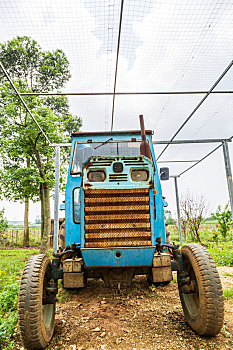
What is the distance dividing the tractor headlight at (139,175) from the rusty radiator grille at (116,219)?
0.15 metres

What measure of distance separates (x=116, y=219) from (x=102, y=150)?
1876 mm

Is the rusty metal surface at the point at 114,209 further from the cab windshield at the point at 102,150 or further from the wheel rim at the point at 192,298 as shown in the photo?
the cab windshield at the point at 102,150

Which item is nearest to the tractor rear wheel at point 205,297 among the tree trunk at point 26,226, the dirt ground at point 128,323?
the dirt ground at point 128,323

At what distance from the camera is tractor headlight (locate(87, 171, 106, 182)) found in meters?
2.84

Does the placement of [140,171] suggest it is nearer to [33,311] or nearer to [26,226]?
[33,311]

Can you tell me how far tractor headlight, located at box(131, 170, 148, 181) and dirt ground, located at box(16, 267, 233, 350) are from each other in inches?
66.4

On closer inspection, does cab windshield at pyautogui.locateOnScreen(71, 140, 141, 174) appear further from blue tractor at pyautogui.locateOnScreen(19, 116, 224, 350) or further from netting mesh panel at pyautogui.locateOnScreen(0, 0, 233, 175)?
netting mesh panel at pyautogui.locateOnScreen(0, 0, 233, 175)

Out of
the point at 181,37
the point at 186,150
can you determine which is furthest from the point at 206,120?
the point at 181,37

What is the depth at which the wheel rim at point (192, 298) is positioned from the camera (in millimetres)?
2890

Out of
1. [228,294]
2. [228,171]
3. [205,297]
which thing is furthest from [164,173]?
[228,171]

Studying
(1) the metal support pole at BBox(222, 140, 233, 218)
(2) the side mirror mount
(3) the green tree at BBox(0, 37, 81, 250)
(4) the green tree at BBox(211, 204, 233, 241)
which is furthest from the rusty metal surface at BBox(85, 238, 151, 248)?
(4) the green tree at BBox(211, 204, 233, 241)

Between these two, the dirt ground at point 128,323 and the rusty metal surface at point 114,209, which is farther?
the rusty metal surface at point 114,209

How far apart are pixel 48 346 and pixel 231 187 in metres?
5.27

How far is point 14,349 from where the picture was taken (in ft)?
8.48
